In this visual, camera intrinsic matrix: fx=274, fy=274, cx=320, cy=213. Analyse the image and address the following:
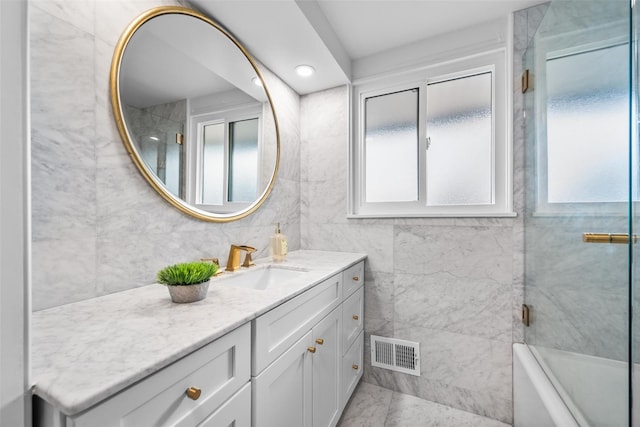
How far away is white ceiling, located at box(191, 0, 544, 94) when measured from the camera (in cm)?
130

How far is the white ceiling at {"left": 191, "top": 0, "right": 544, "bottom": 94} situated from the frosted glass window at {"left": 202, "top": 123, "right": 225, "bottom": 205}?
1.71ft

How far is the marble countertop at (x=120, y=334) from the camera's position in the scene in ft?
1.47


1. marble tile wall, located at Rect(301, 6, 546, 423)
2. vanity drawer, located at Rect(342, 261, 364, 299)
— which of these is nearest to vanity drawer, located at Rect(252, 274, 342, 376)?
vanity drawer, located at Rect(342, 261, 364, 299)

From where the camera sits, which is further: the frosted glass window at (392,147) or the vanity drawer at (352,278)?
the frosted glass window at (392,147)

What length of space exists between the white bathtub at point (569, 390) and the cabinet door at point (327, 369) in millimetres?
874

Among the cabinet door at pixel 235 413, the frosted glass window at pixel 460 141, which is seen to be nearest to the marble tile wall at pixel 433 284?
the frosted glass window at pixel 460 141

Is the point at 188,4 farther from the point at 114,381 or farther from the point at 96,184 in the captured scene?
the point at 114,381

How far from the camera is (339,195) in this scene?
1.98 m

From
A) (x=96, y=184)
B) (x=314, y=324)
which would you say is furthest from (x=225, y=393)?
(x=96, y=184)

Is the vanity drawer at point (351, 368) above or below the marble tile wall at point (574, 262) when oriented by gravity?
below

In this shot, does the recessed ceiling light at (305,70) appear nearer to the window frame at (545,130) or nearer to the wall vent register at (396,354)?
the window frame at (545,130)

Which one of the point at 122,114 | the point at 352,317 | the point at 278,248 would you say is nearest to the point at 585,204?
the point at 352,317

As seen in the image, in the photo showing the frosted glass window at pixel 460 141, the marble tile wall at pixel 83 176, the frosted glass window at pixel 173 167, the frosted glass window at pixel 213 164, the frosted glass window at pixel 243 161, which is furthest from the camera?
the frosted glass window at pixel 460 141

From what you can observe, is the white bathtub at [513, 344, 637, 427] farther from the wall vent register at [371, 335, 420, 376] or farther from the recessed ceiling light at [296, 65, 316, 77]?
the recessed ceiling light at [296, 65, 316, 77]
